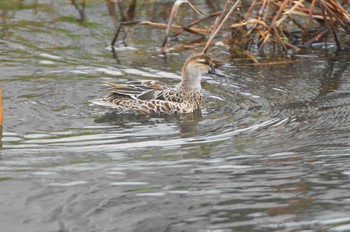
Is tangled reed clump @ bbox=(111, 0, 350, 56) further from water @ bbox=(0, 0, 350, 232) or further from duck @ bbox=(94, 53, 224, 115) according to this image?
duck @ bbox=(94, 53, 224, 115)

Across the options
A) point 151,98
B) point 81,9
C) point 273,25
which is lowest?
point 151,98

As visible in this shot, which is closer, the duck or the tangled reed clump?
the duck

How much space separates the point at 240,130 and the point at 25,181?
261 cm

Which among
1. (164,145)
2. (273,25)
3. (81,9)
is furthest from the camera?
(81,9)

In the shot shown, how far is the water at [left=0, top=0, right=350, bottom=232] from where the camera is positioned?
646 centimetres

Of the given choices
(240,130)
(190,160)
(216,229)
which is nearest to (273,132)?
(240,130)

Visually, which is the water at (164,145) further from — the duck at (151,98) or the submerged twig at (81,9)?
the submerged twig at (81,9)

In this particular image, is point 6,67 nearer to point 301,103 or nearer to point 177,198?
point 301,103

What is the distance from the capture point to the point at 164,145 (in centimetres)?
845

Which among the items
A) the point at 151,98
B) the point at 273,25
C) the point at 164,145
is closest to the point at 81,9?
the point at 273,25

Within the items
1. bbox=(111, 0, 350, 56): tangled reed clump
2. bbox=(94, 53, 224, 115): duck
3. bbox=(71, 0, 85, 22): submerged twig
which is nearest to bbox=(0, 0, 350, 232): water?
bbox=(94, 53, 224, 115): duck

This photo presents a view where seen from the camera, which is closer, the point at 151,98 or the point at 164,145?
the point at 164,145

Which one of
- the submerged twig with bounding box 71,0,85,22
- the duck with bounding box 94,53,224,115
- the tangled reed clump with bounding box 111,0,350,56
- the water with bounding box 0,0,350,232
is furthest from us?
the submerged twig with bounding box 71,0,85,22

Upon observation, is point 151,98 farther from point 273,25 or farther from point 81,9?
point 81,9
